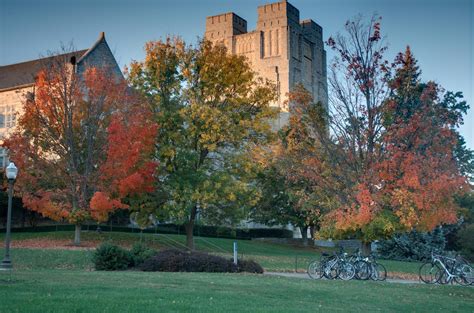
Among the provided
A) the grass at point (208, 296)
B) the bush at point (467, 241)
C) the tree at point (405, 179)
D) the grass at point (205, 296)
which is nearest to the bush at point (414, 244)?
the bush at point (467, 241)

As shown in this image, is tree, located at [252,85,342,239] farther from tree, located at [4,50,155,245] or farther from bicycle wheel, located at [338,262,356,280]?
tree, located at [4,50,155,245]

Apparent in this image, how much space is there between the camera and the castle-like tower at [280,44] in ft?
293

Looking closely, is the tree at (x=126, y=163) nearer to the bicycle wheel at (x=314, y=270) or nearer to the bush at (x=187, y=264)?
the bush at (x=187, y=264)

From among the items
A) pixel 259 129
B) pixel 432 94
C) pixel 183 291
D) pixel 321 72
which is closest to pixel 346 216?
pixel 432 94

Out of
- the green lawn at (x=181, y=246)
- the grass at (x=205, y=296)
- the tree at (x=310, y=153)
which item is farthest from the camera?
the green lawn at (x=181, y=246)

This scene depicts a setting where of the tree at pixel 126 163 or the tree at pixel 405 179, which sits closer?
the tree at pixel 405 179

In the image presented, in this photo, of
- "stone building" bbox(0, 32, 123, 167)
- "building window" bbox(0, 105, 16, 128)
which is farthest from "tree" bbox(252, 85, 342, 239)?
"building window" bbox(0, 105, 16, 128)

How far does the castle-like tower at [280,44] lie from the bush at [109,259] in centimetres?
6538

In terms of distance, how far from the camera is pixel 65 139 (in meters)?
33.0

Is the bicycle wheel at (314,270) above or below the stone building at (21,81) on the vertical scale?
below

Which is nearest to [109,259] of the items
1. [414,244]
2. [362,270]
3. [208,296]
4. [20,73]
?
[362,270]

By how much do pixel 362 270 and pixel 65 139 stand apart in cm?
1847

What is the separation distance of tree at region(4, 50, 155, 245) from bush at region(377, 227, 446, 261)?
2006 cm

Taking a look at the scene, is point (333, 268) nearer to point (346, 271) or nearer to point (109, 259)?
point (346, 271)
